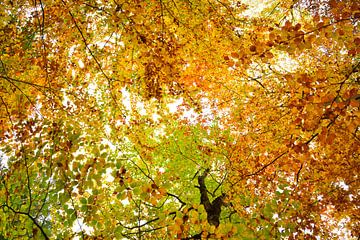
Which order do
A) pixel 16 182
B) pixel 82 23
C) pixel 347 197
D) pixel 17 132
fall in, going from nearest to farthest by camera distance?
1. pixel 16 182
2. pixel 17 132
3. pixel 82 23
4. pixel 347 197

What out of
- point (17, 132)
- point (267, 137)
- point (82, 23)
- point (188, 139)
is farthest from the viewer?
point (188, 139)

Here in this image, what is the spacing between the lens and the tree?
13.3 feet

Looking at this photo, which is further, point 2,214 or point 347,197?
point 347,197

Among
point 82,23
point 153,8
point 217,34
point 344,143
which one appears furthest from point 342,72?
point 82,23

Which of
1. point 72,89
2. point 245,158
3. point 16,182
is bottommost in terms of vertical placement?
point 16,182

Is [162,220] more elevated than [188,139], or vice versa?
[188,139]

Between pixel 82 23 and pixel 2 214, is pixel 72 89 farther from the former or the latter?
pixel 2 214

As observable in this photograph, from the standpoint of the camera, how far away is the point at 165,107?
10.1m

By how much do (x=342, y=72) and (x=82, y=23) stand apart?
7197 mm

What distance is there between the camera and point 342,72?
8.85 metres

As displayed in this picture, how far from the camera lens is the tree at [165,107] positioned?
4.05 metres

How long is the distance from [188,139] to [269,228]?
1032cm

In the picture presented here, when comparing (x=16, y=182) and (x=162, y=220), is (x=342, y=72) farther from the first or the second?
(x=16, y=182)

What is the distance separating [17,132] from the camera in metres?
5.30
